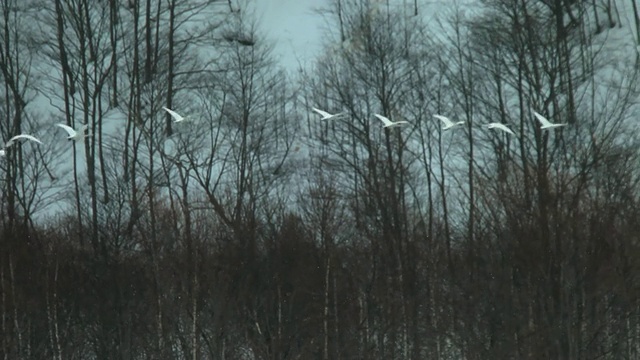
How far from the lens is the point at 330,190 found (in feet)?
108

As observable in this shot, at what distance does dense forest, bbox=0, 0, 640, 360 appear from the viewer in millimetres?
29281

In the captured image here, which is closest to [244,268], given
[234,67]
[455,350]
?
[455,350]

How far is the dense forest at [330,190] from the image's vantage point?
29.3 metres

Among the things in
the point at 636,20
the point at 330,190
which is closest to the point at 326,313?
the point at 330,190

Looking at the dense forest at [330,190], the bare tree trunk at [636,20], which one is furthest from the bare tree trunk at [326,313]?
the bare tree trunk at [636,20]

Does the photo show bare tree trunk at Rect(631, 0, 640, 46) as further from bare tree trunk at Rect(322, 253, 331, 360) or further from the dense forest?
bare tree trunk at Rect(322, 253, 331, 360)

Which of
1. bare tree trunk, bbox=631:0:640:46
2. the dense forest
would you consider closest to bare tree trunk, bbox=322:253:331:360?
the dense forest

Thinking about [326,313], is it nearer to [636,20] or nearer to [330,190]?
[330,190]

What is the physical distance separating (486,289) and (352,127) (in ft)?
35.2

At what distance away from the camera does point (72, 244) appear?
37.0 meters

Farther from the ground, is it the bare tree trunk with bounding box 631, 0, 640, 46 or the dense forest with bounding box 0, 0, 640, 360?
the bare tree trunk with bounding box 631, 0, 640, 46

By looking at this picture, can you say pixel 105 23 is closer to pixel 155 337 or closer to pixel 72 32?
pixel 72 32

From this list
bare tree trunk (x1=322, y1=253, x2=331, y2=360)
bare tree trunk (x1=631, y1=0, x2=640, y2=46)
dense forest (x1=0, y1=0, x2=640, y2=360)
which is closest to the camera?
dense forest (x1=0, y1=0, x2=640, y2=360)

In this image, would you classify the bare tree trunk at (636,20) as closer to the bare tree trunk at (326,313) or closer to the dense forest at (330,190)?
the dense forest at (330,190)
